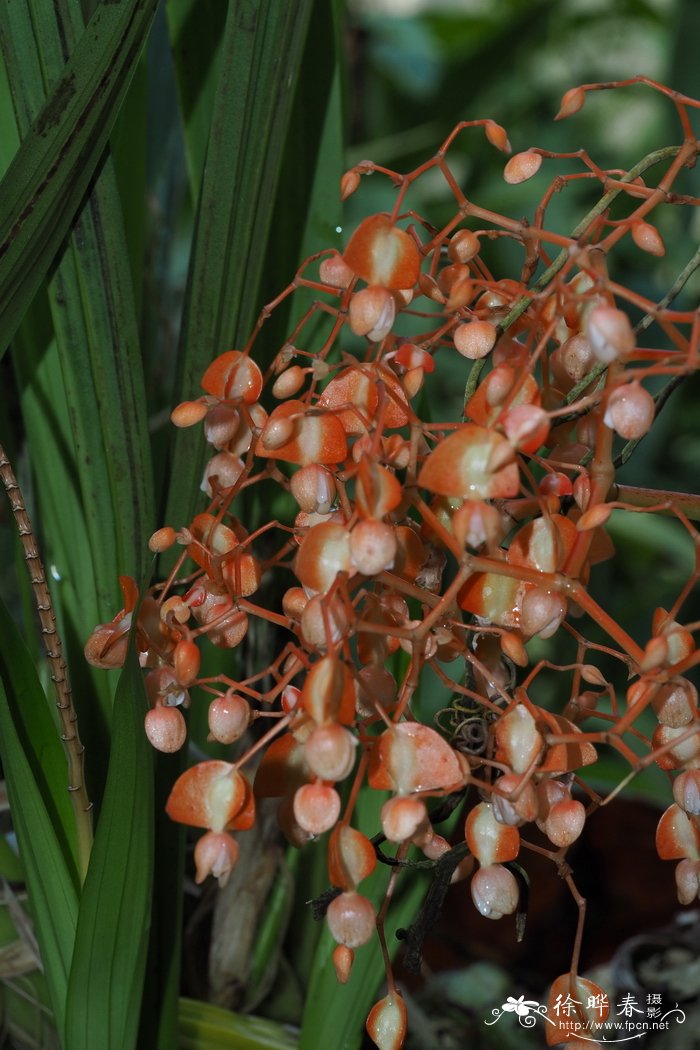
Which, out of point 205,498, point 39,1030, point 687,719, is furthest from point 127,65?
point 39,1030

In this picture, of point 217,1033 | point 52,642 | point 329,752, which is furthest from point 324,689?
point 217,1033

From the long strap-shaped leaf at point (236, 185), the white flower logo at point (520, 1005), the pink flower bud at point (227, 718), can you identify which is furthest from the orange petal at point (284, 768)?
the white flower logo at point (520, 1005)

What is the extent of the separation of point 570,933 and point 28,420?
52cm

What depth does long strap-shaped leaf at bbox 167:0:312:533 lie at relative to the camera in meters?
0.33

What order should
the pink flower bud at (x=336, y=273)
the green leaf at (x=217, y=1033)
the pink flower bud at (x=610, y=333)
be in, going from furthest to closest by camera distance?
1. the green leaf at (x=217, y=1033)
2. the pink flower bud at (x=336, y=273)
3. the pink flower bud at (x=610, y=333)

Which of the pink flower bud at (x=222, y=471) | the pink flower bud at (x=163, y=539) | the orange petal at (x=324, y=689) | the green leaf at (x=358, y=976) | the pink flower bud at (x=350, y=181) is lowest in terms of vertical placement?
the green leaf at (x=358, y=976)

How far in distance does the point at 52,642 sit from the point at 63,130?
0.16 metres

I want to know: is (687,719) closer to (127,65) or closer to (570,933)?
(127,65)

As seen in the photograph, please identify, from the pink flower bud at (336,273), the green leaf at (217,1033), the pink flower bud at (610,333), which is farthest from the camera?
the green leaf at (217,1033)

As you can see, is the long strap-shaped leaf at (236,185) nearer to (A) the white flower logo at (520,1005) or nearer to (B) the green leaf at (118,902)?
(B) the green leaf at (118,902)

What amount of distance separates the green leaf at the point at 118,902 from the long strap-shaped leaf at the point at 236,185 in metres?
0.10

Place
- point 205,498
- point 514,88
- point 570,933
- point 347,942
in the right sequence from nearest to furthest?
point 347,942, point 205,498, point 570,933, point 514,88

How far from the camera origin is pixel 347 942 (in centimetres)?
26

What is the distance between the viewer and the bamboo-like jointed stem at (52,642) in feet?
1.00
